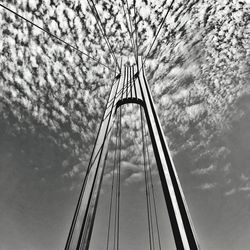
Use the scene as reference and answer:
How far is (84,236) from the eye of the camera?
8.87ft

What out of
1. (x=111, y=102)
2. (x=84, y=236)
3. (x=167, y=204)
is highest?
(x=111, y=102)

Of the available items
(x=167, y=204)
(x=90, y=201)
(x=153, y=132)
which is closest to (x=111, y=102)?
(x=153, y=132)

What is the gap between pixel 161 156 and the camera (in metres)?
3.32

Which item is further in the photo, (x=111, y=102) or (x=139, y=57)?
(x=139, y=57)

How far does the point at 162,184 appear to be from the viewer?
295cm

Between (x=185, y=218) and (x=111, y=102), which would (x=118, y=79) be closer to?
(x=111, y=102)

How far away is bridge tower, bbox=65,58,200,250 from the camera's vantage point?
7.81ft

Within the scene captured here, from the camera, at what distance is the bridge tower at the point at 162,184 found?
2.38 metres

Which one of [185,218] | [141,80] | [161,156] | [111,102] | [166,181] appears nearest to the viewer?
[185,218]

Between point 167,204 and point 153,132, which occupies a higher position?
point 153,132

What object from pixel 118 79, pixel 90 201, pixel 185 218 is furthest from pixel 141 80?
pixel 185 218

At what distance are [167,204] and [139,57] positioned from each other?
5547mm

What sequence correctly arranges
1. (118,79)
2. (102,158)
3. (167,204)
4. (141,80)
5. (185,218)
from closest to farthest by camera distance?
(185,218), (167,204), (102,158), (141,80), (118,79)

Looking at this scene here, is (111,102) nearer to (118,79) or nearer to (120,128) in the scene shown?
(118,79)
